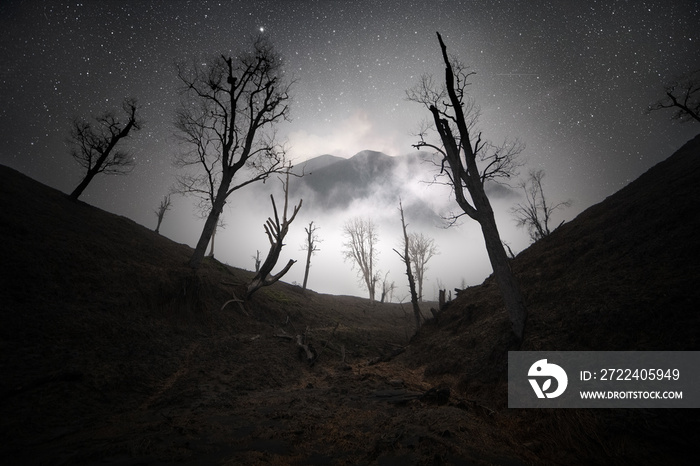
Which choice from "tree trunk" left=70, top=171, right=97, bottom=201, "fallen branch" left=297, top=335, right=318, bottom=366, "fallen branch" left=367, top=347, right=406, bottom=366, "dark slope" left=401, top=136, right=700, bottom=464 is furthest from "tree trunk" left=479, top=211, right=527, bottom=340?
"tree trunk" left=70, top=171, right=97, bottom=201

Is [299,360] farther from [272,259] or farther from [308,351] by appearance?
[272,259]

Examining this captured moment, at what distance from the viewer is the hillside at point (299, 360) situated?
116 inches

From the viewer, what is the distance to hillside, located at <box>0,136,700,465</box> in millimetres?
2953

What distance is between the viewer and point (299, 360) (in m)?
8.12

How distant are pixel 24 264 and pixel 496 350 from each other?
1195 centimetres

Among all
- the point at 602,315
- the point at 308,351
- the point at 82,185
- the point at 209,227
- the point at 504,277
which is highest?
the point at 82,185

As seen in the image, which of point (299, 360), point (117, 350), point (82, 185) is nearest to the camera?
point (117, 350)

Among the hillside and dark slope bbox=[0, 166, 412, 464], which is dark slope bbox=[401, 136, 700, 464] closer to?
the hillside

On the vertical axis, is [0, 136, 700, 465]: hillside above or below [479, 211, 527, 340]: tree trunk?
below

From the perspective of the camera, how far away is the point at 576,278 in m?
7.09

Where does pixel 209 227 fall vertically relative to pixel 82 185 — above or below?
below

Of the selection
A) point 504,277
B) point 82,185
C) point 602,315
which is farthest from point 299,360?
point 82,185

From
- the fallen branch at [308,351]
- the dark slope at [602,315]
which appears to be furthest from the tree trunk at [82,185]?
the dark slope at [602,315]

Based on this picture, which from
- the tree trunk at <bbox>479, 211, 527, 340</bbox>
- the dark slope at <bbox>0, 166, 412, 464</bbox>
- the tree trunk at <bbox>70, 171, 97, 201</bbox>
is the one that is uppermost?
the tree trunk at <bbox>70, 171, 97, 201</bbox>
